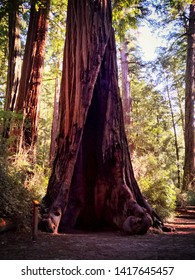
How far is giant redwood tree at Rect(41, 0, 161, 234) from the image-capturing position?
575cm

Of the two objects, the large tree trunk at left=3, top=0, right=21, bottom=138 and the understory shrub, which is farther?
the large tree trunk at left=3, top=0, right=21, bottom=138

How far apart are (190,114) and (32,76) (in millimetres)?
9255

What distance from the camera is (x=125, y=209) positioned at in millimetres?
5586

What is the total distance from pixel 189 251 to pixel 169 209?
5.95m

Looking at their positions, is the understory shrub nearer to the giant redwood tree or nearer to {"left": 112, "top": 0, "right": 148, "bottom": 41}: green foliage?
the giant redwood tree

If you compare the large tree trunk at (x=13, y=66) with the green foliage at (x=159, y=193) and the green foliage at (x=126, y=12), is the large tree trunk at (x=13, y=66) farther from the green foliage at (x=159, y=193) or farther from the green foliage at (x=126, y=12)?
the green foliage at (x=159, y=193)

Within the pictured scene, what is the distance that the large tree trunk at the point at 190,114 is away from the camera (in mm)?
14538

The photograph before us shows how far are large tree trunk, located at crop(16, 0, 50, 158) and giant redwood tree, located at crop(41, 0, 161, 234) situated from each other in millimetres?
2444

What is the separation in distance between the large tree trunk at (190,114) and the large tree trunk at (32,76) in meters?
8.53

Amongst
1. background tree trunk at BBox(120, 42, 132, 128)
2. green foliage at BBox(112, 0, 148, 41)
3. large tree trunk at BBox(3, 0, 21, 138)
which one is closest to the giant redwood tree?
green foliage at BBox(112, 0, 148, 41)

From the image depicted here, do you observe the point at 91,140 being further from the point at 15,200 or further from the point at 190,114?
the point at 190,114

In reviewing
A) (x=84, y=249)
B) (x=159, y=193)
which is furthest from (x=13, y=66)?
(x=84, y=249)

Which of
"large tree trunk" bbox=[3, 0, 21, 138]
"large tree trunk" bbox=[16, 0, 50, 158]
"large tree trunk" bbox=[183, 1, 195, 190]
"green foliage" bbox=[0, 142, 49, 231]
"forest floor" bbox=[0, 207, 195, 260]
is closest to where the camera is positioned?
"forest floor" bbox=[0, 207, 195, 260]

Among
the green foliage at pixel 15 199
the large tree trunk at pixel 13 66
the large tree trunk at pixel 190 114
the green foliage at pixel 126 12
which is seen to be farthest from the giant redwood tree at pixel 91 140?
the large tree trunk at pixel 190 114
